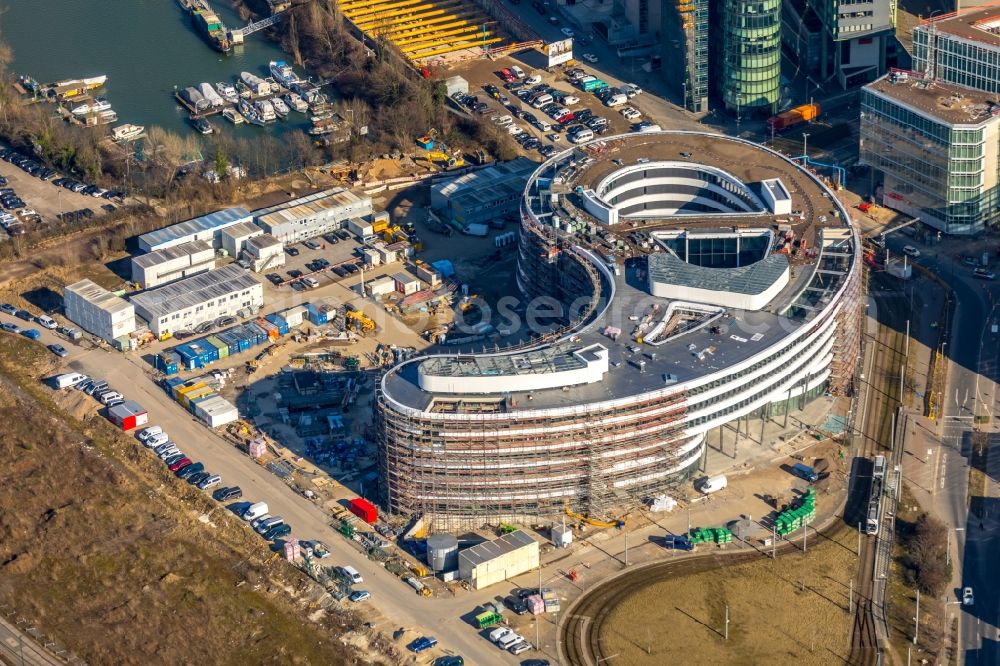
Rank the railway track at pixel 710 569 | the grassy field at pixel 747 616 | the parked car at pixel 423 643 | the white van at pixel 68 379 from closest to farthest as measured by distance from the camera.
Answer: the parked car at pixel 423 643 < the grassy field at pixel 747 616 < the railway track at pixel 710 569 < the white van at pixel 68 379

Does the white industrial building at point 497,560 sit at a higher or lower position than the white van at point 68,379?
lower

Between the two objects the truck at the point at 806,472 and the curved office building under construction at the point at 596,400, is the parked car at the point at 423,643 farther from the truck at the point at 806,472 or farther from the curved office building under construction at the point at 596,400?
the truck at the point at 806,472

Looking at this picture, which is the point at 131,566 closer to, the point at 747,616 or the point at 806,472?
the point at 747,616

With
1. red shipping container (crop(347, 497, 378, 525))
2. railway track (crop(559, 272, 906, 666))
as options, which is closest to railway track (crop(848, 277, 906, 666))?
railway track (crop(559, 272, 906, 666))

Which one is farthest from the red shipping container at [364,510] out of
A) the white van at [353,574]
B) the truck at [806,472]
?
the truck at [806,472]

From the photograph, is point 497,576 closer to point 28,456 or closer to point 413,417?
point 413,417

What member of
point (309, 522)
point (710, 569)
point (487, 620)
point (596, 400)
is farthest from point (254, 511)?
point (710, 569)
